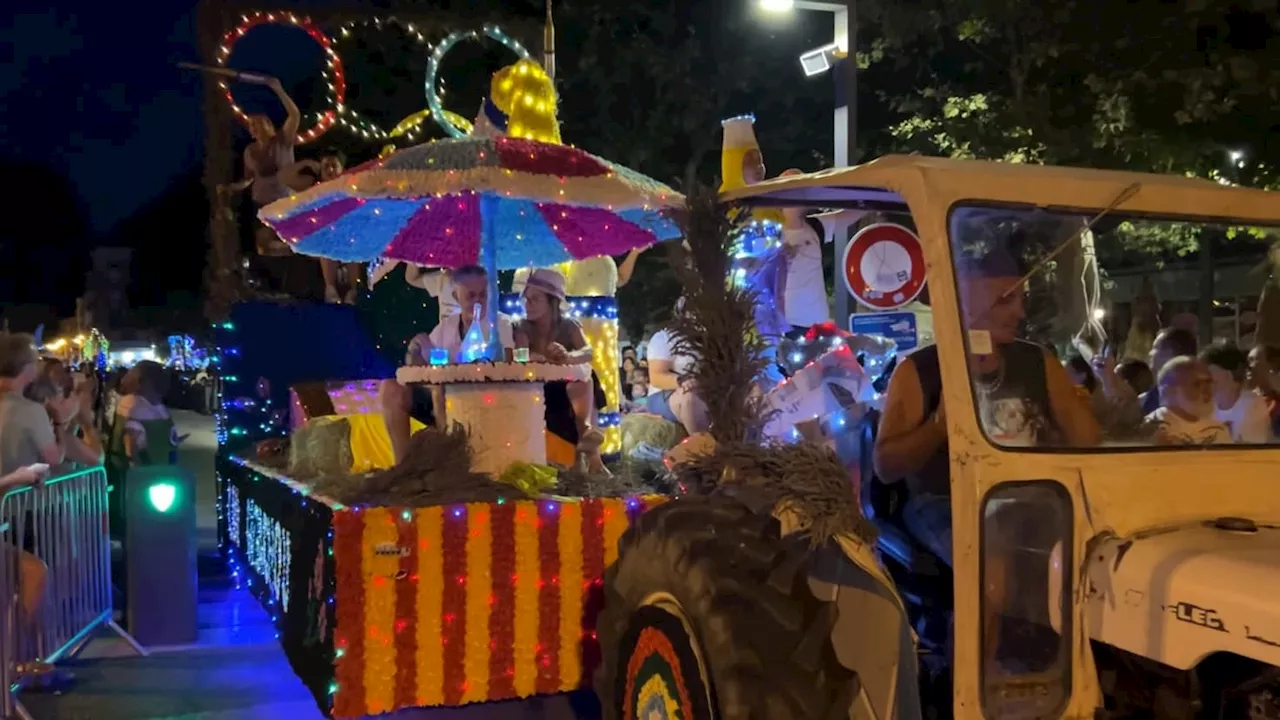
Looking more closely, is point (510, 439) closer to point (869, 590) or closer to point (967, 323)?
point (869, 590)

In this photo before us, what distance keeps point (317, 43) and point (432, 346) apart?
14.1 ft

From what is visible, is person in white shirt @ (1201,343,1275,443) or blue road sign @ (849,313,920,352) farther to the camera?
blue road sign @ (849,313,920,352)

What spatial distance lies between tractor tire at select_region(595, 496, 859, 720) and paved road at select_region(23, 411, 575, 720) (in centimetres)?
171

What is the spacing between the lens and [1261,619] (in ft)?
7.18

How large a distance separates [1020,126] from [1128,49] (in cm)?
130

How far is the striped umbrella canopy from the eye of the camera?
4.51 m

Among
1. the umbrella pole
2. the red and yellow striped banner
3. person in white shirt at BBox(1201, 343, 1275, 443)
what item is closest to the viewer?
person in white shirt at BBox(1201, 343, 1275, 443)

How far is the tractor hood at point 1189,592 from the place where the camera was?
2.22 meters

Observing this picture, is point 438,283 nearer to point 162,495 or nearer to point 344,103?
point 162,495

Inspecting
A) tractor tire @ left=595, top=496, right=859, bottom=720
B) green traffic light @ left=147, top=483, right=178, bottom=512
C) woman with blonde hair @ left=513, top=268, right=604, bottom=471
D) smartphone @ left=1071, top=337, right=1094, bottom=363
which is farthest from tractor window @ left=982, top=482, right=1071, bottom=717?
green traffic light @ left=147, top=483, right=178, bottom=512

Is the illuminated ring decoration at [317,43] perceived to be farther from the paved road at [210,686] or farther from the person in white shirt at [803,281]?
the person in white shirt at [803,281]

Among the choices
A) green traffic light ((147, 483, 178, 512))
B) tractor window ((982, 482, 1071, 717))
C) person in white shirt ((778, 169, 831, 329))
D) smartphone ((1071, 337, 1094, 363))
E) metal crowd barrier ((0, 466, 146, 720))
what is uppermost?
person in white shirt ((778, 169, 831, 329))

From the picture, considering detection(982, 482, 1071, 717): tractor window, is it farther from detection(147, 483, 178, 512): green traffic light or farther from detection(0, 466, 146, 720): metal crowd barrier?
detection(147, 483, 178, 512): green traffic light

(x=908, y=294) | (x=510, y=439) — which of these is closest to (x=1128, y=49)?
(x=908, y=294)
